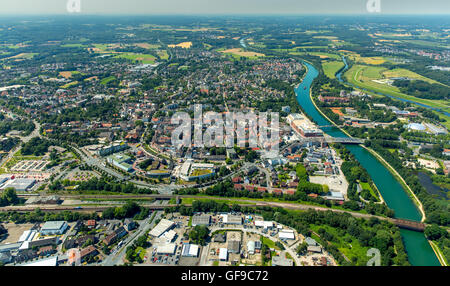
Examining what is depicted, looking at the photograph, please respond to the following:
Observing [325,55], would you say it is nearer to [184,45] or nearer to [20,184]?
[184,45]

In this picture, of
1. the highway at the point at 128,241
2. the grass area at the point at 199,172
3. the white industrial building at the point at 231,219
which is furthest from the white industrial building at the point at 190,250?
the grass area at the point at 199,172

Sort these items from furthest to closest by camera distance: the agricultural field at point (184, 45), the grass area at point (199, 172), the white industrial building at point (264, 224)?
the agricultural field at point (184, 45) → the grass area at point (199, 172) → the white industrial building at point (264, 224)

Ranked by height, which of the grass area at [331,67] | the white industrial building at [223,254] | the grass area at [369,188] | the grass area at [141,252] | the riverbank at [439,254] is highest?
the grass area at [331,67]

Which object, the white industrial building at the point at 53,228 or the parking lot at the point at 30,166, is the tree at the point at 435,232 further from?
the parking lot at the point at 30,166

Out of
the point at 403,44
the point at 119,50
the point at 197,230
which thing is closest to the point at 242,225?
the point at 197,230

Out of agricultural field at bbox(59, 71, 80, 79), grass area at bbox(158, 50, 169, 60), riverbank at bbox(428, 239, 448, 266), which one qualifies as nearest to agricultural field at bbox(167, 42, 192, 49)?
grass area at bbox(158, 50, 169, 60)
